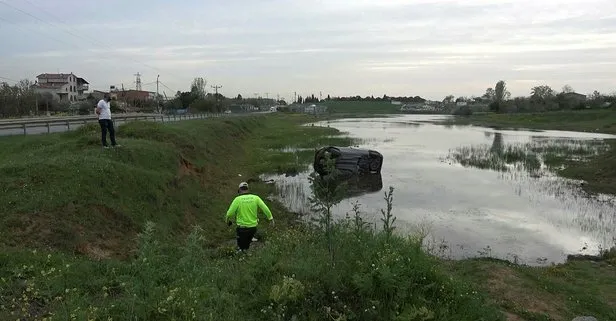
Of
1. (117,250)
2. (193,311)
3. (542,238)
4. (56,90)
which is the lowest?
(542,238)

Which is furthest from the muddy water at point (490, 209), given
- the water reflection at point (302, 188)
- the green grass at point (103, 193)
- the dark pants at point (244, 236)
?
the dark pants at point (244, 236)

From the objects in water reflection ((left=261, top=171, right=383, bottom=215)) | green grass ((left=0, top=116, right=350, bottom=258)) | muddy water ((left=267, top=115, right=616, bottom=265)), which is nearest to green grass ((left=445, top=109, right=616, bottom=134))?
muddy water ((left=267, top=115, right=616, bottom=265))

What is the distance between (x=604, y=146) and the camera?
44094 millimetres

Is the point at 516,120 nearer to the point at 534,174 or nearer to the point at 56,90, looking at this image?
the point at 534,174

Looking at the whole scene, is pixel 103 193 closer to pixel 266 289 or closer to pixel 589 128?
pixel 266 289

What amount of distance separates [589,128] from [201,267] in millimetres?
81451

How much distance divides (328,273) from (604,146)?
46525 mm

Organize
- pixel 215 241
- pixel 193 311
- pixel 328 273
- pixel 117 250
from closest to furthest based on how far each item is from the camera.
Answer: pixel 193 311, pixel 328 273, pixel 117 250, pixel 215 241

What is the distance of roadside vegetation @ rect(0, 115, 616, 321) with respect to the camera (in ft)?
19.8

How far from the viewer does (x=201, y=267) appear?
7.61m

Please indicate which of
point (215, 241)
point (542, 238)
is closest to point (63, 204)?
point (215, 241)

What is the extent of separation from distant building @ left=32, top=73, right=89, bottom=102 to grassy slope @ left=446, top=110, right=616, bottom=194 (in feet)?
313

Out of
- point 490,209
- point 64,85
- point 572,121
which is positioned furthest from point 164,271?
point 64,85

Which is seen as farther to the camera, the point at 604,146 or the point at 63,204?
the point at 604,146
